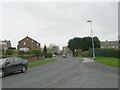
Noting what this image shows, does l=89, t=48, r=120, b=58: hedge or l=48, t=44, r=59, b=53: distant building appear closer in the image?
l=89, t=48, r=120, b=58: hedge

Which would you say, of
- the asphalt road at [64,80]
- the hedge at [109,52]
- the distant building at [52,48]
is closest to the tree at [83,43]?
the distant building at [52,48]

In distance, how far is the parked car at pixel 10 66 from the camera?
725 inches

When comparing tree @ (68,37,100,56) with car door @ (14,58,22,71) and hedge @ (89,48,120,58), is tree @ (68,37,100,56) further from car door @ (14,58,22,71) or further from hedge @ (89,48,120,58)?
car door @ (14,58,22,71)

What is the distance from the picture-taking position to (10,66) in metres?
19.4

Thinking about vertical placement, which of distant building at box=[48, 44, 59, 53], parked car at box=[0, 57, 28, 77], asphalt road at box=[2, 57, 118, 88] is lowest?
asphalt road at box=[2, 57, 118, 88]

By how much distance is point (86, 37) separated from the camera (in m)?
104

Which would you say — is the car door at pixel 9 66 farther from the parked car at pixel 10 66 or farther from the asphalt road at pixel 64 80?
the asphalt road at pixel 64 80

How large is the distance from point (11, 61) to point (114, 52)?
3750cm

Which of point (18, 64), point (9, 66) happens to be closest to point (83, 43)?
point (18, 64)

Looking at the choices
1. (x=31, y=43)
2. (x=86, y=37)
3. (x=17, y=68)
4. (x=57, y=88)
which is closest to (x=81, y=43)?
(x=86, y=37)

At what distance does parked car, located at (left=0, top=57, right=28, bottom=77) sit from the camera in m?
18.4

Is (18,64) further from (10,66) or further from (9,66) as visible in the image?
(9,66)

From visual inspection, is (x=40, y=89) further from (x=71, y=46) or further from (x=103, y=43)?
(x=103, y=43)

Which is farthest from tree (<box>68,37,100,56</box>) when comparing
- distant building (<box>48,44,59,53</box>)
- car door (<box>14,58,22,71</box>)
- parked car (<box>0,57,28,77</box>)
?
car door (<box>14,58,22,71</box>)
